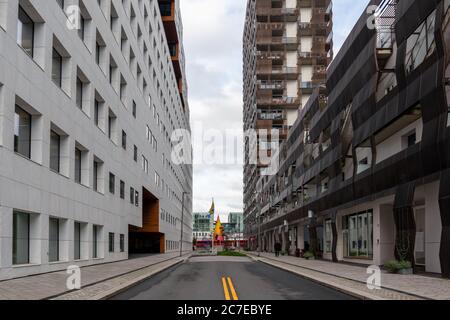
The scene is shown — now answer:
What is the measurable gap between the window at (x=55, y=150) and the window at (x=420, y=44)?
17568 mm

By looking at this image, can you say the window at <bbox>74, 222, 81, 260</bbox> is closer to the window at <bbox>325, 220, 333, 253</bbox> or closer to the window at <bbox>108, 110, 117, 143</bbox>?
the window at <bbox>108, 110, 117, 143</bbox>

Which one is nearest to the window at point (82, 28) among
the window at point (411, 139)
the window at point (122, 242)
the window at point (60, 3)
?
the window at point (60, 3)

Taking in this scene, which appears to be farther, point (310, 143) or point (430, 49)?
point (310, 143)

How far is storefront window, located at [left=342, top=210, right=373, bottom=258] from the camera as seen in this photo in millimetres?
33719

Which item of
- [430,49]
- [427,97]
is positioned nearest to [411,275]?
[427,97]

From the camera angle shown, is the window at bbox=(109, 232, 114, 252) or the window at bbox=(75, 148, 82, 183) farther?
the window at bbox=(109, 232, 114, 252)

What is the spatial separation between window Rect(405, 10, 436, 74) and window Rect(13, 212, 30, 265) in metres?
18.2

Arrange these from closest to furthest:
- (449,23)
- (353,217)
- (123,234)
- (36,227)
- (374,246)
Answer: (449,23) < (36,227) < (374,246) < (353,217) < (123,234)

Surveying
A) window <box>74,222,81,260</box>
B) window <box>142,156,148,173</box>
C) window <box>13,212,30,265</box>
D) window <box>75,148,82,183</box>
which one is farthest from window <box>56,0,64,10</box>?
window <box>142,156,148,173</box>

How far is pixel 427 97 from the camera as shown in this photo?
2234cm

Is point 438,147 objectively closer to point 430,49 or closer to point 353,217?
point 430,49
